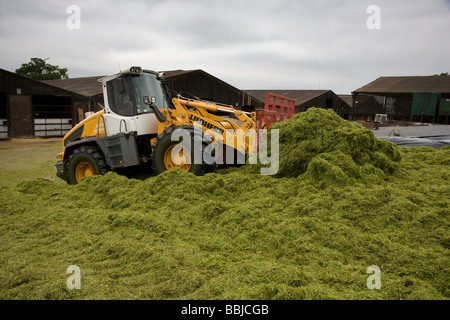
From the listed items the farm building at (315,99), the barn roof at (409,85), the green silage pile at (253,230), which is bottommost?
the green silage pile at (253,230)

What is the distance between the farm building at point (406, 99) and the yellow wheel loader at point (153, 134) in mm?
31677

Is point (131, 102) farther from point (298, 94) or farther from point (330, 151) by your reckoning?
point (298, 94)

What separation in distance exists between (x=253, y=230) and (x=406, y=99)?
119ft

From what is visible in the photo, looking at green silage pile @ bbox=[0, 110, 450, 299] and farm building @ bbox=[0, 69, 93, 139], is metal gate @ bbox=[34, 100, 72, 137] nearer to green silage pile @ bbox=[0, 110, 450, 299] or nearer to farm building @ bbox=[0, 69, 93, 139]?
farm building @ bbox=[0, 69, 93, 139]

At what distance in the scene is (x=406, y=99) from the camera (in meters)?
34.7

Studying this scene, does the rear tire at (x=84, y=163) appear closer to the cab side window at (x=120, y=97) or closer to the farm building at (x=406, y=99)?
the cab side window at (x=120, y=97)

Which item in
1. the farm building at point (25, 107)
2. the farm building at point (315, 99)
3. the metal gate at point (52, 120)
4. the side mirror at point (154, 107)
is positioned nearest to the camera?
the side mirror at point (154, 107)

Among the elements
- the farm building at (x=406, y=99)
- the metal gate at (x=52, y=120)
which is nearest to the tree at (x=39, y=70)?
the metal gate at (x=52, y=120)

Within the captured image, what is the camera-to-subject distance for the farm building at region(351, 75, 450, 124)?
32438 mm

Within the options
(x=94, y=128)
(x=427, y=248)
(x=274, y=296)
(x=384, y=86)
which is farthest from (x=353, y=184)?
(x=384, y=86)

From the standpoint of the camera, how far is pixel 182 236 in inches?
170

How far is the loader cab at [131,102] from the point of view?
7379 millimetres

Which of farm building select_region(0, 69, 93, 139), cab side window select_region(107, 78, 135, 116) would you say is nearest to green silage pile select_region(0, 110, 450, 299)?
cab side window select_region(107, 78, 135, 116)

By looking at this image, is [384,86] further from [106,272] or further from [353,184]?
[106,272]
